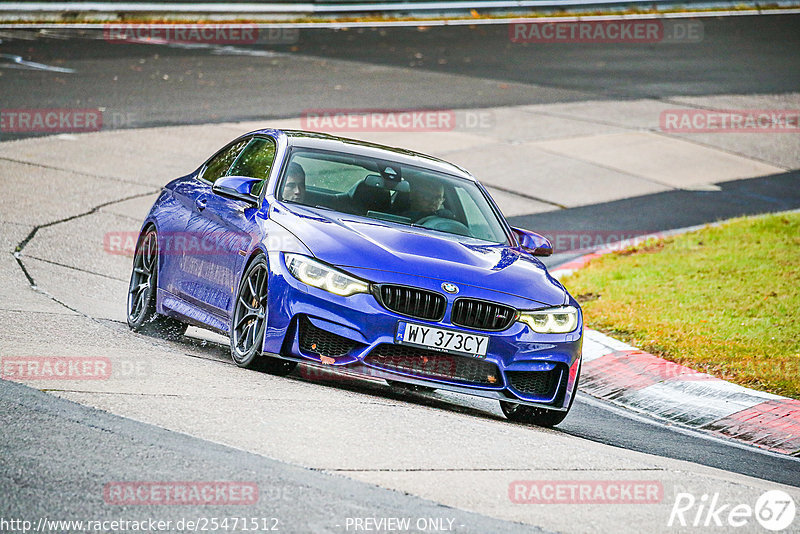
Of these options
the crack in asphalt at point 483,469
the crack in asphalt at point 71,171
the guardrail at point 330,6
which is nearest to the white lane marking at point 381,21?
the guardrail at point 330,6

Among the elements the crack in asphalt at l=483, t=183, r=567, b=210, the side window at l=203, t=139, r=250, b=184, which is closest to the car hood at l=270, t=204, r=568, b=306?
the side window at l=203, t=139, r=250, b=184

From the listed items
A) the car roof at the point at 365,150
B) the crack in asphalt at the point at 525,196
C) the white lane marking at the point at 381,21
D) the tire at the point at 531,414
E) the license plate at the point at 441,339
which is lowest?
the crack in asphalt at the point at 525,196

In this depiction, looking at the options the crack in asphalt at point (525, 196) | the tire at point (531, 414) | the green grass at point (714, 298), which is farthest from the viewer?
the crack in asphalt at point (525, 196)

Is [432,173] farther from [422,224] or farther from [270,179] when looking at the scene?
[270,179]

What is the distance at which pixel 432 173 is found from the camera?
8766 millimetres

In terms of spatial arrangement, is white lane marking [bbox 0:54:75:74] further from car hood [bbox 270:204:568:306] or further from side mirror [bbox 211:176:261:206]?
car hood [bbox 270:204:568:306]

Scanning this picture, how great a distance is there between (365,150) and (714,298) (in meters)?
4.43

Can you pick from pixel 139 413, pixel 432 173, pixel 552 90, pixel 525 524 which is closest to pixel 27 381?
pixel 139 413

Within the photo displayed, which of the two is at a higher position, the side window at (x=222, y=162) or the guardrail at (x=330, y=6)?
the side window at (x=222, y=162)

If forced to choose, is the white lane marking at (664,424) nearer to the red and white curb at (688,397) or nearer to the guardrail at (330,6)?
the red and white curb at (688,397)

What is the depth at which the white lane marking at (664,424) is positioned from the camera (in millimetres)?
7898

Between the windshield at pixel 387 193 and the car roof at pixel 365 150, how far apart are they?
84 mm

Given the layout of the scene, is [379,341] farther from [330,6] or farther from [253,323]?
[330,6]

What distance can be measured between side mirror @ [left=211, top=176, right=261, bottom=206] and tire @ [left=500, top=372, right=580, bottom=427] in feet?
6.91
